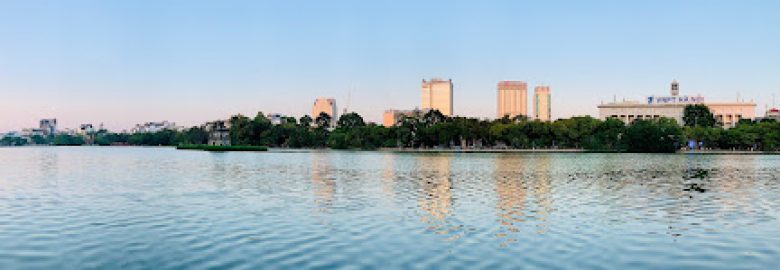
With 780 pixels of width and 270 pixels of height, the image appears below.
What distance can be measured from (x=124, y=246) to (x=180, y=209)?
913 centimetres

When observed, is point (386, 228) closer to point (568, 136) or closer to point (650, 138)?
point (650, 138)

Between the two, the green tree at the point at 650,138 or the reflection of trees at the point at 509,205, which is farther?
the green tree at the point at 650,138

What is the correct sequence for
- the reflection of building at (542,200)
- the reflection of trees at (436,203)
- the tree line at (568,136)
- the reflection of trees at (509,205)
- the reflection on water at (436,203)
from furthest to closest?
the tree line at (568,136)
the reflection of building at (542,200)
the reflection of trees at (436,203)
the reflection on water at (436,203)
the reflection of trees at (509,205)

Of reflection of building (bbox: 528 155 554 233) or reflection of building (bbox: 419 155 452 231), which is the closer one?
reflection of building (bbox: 528 155 554 233)

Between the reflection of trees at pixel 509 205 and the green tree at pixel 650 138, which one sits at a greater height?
the green tree at pixel 650 138

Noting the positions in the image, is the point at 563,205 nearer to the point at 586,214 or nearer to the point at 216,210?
the point at 586,214

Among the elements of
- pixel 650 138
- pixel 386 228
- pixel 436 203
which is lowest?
pixel 386 228

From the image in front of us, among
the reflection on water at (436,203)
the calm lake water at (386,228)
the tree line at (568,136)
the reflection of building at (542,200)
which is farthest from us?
the tree line at (568,136)

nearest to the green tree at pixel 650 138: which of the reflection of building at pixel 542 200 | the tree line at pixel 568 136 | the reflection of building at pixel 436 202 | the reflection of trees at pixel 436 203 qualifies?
the tree line at pixel 568 136

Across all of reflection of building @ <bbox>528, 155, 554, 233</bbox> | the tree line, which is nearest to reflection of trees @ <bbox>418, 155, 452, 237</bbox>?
reflection of building @ <bbox>528, 155, 554, 233</bbox>

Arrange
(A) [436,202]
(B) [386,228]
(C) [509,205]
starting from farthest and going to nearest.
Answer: (A) [436,202] < (C) [509,205] < (B) [386,228]

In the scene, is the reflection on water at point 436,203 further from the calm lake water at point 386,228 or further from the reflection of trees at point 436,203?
the calm lake water at point 386,228

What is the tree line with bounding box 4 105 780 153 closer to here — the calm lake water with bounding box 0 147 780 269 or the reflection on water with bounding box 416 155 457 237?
the reflection on water with bounding box 416 155 457 237

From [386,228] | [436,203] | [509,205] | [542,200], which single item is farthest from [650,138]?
[386,228]
